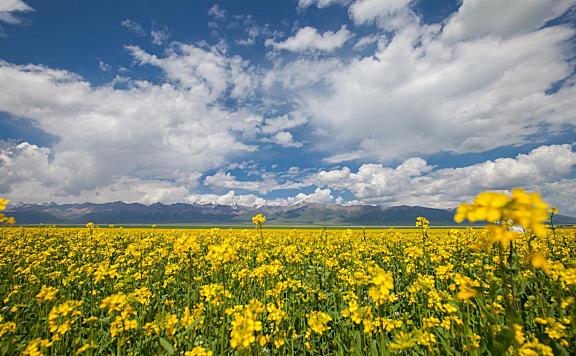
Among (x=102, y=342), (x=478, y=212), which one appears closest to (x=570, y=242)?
(x=478, y=212)

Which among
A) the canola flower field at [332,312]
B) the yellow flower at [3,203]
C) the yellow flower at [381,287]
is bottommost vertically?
the canola flower field at [332,312]

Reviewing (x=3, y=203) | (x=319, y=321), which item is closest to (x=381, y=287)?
(x=319, y=321)

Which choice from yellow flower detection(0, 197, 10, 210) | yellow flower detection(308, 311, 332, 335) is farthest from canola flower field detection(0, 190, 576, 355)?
yellow flower detection(0, 197, 10, 210)

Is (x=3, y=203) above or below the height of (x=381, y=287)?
above

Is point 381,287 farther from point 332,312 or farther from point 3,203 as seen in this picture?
point 3,203

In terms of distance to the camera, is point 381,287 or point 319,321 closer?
point 381,287

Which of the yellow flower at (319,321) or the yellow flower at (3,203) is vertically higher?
the yellow flower at (3,203)

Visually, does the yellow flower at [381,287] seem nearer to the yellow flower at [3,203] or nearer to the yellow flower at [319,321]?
the yellow flower at [319,321]

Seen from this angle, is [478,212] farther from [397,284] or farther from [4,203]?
[397,284]

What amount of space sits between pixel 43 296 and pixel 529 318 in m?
8.66

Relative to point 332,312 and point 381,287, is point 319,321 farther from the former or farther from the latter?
point 332,312

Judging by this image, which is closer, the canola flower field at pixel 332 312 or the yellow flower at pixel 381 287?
the canola flower field at pixel 332 312

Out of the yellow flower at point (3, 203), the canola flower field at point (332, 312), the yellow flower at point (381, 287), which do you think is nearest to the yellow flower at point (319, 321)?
the canola flower field at point (332, 312)

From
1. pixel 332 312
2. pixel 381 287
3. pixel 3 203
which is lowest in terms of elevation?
pixel 332 312
